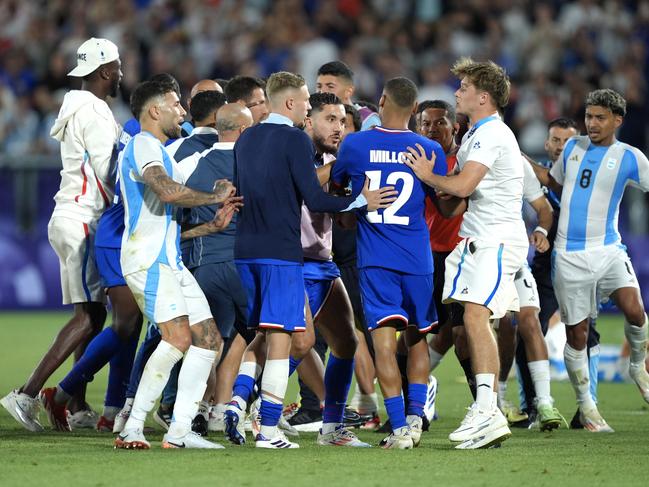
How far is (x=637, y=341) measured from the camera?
9594mm

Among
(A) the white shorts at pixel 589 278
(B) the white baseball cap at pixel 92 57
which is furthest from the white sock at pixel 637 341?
(B) the white baseball cap at pixel 92 57

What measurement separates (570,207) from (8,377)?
235 inches

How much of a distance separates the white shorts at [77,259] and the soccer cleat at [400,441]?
2.73m

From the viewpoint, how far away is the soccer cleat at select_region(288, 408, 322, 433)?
31.0 ft

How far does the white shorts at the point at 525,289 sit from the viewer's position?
9734mm

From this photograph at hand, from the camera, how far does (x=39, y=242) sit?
19000 millimetres

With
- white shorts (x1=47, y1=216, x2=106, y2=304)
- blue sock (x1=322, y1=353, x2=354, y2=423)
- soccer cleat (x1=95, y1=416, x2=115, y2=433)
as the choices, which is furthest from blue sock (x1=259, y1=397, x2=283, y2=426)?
white shorts (x1=47, y1=216, x2=106, y2=304)

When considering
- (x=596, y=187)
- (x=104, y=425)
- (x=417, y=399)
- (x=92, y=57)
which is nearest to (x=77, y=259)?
(x=104, y=425)

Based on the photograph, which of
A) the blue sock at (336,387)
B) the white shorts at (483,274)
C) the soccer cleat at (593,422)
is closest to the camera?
the white shorts at (483,274)

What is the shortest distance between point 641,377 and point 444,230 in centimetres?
192

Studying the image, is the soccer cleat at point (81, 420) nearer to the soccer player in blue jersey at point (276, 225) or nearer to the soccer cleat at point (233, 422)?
the soccer cleat at point (233, 422)

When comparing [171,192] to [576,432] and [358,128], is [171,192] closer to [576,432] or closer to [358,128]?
[358,128]

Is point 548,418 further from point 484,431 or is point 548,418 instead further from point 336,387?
point 336,387

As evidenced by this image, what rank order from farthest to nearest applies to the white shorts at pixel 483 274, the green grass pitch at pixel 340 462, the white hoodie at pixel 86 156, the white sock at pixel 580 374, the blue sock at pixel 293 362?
the white sock at pixel 580 374
the white hoodie at pixel 86 156
the blue sock at pixel 293 362
the white shorts at pixel 483 274
the green grass pitch at pixel 340 462
